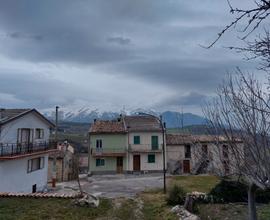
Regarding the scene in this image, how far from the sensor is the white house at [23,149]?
2519 centimetres

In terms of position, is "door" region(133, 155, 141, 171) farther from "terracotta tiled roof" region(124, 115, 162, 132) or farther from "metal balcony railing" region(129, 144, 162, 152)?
"terracotta tiled roof" region(124, 115, 162, 132)

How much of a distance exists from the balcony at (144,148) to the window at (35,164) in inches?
586

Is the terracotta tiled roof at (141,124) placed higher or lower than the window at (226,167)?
higher

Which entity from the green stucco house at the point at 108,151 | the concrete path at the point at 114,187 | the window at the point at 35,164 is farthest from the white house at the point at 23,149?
the green stucco house at the point at 108,151

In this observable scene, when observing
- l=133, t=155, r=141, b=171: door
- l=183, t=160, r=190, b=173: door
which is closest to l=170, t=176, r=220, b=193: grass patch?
l=183, t=160, r=190, b=173: door

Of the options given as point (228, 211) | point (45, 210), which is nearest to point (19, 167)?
point (45, 210)

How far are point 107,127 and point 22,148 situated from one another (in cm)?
1947

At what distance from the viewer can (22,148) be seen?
2747cm

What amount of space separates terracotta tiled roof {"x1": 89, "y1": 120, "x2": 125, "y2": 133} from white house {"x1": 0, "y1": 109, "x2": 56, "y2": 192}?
37.3 feet

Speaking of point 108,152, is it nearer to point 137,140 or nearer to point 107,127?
point 107,127

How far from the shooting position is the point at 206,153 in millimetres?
11000

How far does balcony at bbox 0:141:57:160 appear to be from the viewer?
24.7 m

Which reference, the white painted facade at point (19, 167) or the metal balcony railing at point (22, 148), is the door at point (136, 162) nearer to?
the metal balcony railing at point (22, 148)

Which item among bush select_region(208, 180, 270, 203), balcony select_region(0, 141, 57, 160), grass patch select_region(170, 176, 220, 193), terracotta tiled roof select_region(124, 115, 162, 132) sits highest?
terracotta tiled roof select_region(124, 115, 162, 132)
